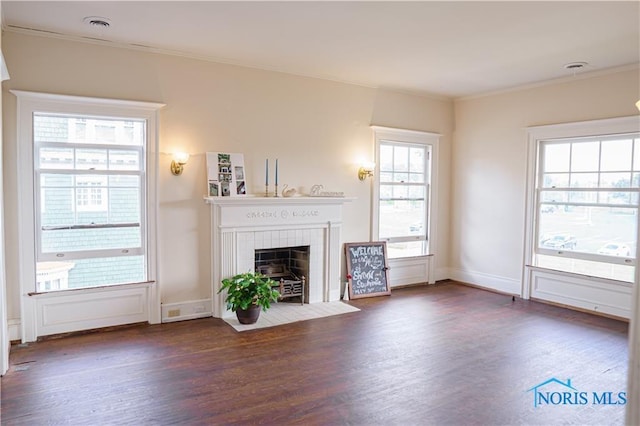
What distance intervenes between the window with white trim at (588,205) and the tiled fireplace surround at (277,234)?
2.65 metres

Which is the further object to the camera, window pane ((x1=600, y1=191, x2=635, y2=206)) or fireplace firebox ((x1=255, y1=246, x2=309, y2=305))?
fireplace firebox ((x1=255, y1=246, x2=309, y2=305))

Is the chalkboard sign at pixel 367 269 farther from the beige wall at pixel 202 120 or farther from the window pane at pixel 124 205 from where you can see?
the window pane at pixel 124 205

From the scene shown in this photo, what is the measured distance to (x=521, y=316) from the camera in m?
5.07

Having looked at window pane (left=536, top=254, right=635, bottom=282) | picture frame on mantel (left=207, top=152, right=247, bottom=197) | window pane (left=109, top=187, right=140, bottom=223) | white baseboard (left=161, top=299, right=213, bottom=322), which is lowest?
white baseboard (left=161, top=299, right=213, bottom=322)

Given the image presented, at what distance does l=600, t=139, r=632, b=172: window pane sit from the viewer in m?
5.00

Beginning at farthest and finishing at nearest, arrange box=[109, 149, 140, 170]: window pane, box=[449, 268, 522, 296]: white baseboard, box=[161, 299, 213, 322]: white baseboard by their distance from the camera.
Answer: box=[449, 268, 522, 296]: white baseboard → box=[161, 299, 213, 322]: white baseboard → box=[109, 149, 140, 170]: window pane

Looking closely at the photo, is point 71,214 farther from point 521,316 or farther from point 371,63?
point 521,316

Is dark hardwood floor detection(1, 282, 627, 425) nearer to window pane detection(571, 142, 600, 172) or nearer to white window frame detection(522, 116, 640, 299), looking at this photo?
white window frame detection(522, 116, 640, 299)

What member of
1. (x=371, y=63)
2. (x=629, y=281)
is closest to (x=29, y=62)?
(x=371, y=63)

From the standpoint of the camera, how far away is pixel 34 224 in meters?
4.08

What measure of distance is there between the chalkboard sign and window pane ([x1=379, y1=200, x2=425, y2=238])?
0.30m

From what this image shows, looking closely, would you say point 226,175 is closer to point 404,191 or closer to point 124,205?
point 124,205

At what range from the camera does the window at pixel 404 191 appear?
6.23 m
